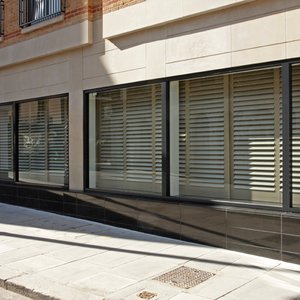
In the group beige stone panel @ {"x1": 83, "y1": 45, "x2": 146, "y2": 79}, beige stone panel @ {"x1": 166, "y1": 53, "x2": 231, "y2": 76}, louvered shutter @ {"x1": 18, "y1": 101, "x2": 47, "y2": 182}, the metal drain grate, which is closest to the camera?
the metal drain grate

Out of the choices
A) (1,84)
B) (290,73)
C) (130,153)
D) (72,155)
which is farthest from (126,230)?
(1,84)

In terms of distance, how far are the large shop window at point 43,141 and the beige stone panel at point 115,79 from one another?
103 cm

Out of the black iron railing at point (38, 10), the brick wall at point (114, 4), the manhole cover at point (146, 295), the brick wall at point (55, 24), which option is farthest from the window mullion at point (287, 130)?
the black iron railing at point (38, 10)

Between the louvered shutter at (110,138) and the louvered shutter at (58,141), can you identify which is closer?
the louvered shutter at (110,138)

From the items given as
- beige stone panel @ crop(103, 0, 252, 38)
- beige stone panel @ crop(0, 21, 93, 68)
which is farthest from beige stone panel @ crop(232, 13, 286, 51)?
beige stone panel @ crop(0, 21, 93, 68)

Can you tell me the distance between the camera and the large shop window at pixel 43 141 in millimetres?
10258

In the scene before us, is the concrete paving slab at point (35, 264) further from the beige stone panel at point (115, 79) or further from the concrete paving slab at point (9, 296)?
the beige stone panel at point (115, 79)

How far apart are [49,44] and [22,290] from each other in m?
5.96

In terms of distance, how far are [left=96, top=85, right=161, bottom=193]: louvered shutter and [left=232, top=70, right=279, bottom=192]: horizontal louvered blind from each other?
1536mm

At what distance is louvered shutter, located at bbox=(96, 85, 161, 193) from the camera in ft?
27.5

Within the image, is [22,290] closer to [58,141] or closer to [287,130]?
[287,130]

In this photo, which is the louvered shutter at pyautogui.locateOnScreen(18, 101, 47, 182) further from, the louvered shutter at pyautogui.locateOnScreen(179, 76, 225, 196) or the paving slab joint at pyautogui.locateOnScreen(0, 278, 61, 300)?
the paving slab joint at pyautogui.locateOnScreen(0, 278, 61, 300)

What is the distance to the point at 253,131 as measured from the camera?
7082mm

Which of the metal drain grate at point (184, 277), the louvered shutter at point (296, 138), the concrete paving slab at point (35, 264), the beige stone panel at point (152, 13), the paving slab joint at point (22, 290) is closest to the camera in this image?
the paving slab joint at point (22, 290)
